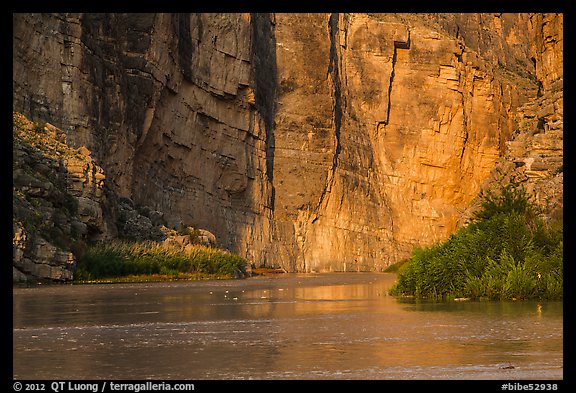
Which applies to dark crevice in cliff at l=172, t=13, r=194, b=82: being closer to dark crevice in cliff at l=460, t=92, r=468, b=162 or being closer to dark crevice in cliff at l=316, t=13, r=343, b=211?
dark crevice in cliff at l=316, t=13, r=343, b=211

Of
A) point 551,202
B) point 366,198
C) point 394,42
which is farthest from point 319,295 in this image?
point 394,42

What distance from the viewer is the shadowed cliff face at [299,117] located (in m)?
62.9

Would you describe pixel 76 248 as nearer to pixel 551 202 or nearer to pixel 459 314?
pixel 551 202

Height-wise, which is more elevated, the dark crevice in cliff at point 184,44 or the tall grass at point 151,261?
the dark crevice in cliff at point 184,44

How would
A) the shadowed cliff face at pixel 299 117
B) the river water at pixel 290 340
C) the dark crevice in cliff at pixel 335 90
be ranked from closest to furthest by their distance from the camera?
the river water at pixel 290 340
the shadowed cliff face at pixel 299 117
the dark crevice in cliff at pixel 335 90

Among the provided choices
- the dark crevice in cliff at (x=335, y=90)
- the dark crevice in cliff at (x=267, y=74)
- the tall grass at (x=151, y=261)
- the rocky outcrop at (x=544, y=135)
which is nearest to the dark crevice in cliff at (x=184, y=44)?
the dark crevice in cliff at (x=267, y=74)

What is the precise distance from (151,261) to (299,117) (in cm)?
3856

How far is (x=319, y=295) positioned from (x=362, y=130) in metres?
59.2

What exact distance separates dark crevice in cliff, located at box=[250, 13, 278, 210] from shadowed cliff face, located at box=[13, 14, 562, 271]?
16 cm

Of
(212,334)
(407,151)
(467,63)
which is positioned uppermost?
(467,63)

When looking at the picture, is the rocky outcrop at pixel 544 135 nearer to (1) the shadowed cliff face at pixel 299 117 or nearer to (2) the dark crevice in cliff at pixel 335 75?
(1) the shadowed cliff face at pixel 299 117

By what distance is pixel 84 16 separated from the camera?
195 ft

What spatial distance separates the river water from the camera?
46.1 feet

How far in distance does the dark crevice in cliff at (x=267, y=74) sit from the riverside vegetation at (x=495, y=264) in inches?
2115
